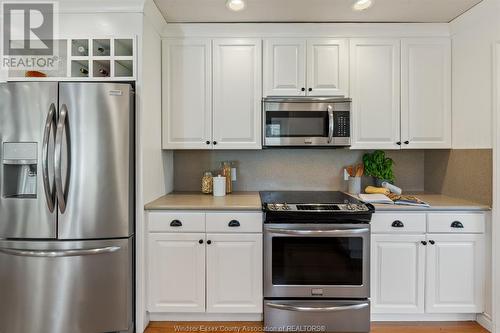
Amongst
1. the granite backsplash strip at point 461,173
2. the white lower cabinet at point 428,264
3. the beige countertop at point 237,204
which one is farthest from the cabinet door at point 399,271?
the granite backsplash strip at point 461,173

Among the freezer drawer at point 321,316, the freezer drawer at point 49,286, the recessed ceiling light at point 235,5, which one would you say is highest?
the recessed ceiling light at point 235,5

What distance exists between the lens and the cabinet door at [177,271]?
2189mm

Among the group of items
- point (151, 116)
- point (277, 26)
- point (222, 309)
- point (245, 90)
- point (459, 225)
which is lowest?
point (222, 309)

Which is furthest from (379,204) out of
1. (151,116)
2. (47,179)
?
(47,179)

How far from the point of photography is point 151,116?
2.32 metres

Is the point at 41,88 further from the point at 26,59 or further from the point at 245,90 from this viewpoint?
the point at 245,90

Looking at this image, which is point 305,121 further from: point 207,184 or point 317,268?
point 317,268

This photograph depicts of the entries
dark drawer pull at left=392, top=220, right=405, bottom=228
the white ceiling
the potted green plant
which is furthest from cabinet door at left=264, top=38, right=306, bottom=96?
dark drawer pull at left=392, top=220, right=405, bottom=228

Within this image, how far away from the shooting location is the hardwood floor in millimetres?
2189

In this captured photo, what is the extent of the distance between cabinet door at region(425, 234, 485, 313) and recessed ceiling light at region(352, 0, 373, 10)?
177 centimetres

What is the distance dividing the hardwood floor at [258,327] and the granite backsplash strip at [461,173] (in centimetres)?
94

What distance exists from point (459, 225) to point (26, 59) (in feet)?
11.4

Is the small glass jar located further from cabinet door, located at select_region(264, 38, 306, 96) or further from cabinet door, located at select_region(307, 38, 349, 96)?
cabinet door, located at select_region(307, 38, 349, 96)

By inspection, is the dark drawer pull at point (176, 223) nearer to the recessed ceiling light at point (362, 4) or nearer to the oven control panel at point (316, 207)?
the oven control panel at point (316, 207)
